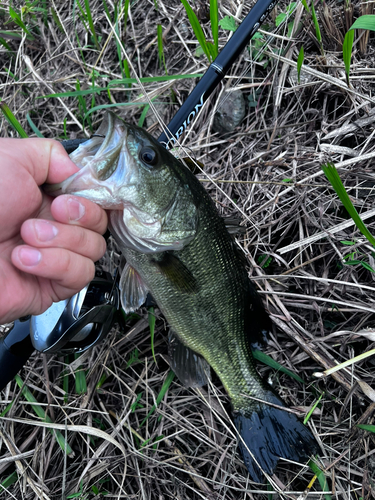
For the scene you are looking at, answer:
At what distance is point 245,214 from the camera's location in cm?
291

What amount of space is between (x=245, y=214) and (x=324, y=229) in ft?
1.98

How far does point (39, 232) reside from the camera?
67.1 inches

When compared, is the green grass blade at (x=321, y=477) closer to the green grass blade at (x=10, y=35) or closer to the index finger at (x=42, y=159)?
the index finger at (x=42, y=159)

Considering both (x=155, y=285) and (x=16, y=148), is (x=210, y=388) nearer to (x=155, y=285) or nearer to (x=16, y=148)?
(x=155, y=285)

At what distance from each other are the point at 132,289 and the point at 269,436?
4.38 feet


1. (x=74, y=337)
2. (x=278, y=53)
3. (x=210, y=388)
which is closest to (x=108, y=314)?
(x=74, y=337)

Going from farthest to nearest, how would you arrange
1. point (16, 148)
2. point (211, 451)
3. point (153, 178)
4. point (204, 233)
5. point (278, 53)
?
1. point (278, 53)
2. point (211, 451)
3. point (204, 233)
4. point (153, 178)
5. point (16, 148)

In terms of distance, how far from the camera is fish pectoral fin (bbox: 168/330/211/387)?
8.57 ft

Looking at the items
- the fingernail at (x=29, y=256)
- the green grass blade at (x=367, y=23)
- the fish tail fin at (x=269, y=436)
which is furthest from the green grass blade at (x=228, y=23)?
the fish tail fin at (x=269, y=436)

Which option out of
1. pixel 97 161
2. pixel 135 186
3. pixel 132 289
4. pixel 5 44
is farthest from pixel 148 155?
pixel 5 44

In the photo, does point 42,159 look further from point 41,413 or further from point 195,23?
point 41,413

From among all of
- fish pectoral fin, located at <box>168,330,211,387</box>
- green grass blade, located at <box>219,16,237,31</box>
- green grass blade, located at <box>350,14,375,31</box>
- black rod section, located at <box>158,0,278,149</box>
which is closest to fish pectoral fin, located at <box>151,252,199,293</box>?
fish pectoral fin, located at <box>168,330,211,387</box>

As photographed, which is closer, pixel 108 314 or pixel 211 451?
pixel 108 314

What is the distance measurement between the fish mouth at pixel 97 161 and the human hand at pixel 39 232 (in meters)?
0.07
